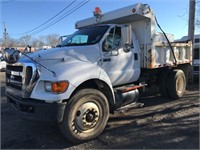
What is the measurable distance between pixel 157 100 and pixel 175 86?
2.37 ft

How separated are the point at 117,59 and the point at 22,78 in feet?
7.38

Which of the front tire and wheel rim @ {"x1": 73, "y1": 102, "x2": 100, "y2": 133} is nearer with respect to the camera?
the front tire

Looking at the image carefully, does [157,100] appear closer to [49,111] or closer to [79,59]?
[79,59]

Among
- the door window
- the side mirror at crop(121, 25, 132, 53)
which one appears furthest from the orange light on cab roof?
the side mirror at crop(121, 25, 132, 53)

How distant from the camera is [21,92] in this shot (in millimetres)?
4352

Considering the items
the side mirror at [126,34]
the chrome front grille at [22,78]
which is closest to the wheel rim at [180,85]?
the side mirror at [126,34]

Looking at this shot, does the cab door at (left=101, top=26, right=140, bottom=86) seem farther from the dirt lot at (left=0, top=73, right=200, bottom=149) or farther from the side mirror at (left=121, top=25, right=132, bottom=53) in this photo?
the dirt lot at (left=0, top=73, right=200, bottom=149)

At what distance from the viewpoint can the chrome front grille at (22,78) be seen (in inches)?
163

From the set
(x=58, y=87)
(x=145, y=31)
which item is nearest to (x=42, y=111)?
(x=58, y=87)

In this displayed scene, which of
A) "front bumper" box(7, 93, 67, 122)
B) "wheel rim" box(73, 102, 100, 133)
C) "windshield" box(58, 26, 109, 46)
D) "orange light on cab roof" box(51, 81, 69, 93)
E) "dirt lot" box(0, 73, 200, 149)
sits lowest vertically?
"dirt lot" box(0, 73, 200, 149)

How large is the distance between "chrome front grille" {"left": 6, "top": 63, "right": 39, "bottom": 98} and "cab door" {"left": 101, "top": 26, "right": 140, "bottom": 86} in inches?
64.1

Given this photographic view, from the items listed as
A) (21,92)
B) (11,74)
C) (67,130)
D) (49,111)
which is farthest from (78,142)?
(11,74)

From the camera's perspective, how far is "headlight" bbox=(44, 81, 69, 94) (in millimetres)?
3971

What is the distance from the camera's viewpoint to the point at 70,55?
186 inches
